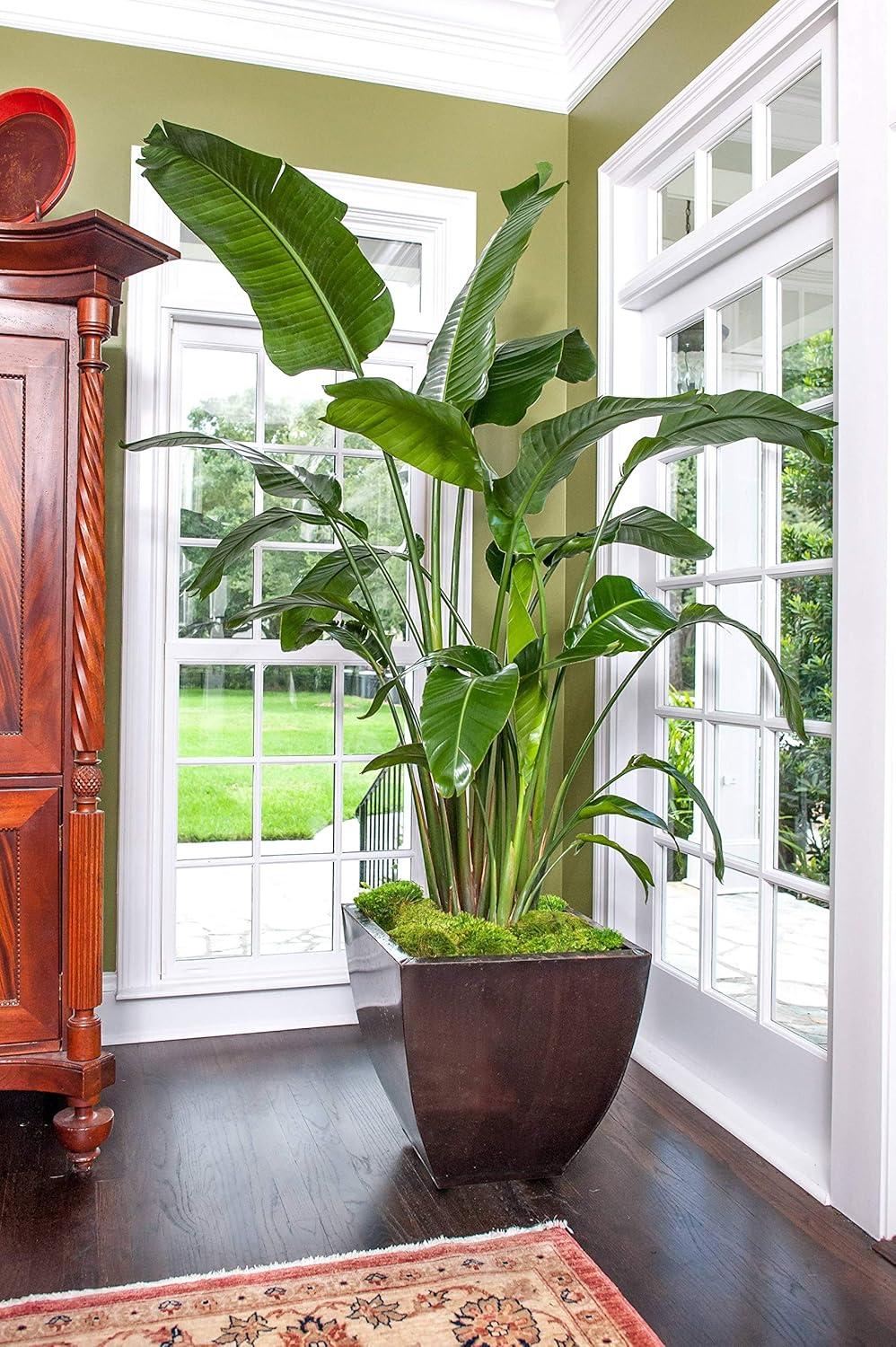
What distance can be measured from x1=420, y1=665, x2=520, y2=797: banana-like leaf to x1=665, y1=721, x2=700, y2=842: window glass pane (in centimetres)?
94

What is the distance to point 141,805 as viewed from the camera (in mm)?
3021

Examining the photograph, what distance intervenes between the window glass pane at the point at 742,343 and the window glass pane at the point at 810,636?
53 centimetres

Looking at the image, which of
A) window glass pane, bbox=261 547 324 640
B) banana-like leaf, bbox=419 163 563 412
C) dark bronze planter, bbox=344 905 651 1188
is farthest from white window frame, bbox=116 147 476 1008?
dark bronze planter, bbox=344 905 651 1188

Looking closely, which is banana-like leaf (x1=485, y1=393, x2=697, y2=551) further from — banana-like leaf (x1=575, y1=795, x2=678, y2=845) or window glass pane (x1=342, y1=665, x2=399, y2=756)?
window glass pane (x1=342, y1=665, x2=399, y2=756)

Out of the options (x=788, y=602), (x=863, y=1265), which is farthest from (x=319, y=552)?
(x=863, y=1265)

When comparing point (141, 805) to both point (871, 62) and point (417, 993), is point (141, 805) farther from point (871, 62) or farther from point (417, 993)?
point (871, 62)

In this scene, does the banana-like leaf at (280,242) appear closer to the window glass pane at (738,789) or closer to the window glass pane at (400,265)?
the window glass pane at (400,265)

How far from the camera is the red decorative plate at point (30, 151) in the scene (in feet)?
8.42

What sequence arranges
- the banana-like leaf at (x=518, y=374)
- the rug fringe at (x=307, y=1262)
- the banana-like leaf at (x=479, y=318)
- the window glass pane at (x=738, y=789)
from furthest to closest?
1. the window glass pane at (x=738, y=789)
2. the banana-like leaf at (x=518, y=374)
3. the banana-like leaf at (x=479, y=318)
4. the rug fringe at (x=307, y=1262)

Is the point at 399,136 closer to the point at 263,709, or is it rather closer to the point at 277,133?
the point at 277,133

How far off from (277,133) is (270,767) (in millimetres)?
1881

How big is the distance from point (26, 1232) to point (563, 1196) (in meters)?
1.02

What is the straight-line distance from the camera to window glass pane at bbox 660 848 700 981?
280cm

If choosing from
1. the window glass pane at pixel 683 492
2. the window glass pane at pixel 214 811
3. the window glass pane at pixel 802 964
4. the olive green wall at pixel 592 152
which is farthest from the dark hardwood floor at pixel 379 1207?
the window glass pane at pixel 683 492
